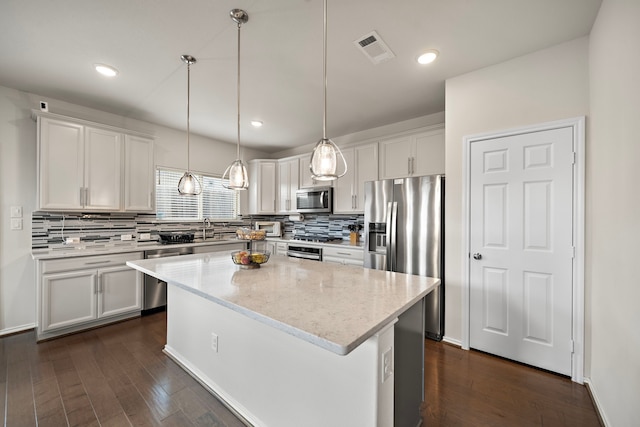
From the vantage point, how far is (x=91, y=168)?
10.3 feet

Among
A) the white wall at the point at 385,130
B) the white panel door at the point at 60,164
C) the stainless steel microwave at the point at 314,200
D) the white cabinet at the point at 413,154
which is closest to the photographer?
the white panel door at the point at 60,164

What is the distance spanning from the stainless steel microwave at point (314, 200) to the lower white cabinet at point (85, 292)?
2.40 metres

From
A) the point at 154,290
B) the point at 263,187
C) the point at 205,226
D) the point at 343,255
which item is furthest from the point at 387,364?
the point at 263,187

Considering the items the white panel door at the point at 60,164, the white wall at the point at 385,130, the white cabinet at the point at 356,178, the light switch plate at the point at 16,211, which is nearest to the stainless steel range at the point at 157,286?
the white panel door at the point at 60,164

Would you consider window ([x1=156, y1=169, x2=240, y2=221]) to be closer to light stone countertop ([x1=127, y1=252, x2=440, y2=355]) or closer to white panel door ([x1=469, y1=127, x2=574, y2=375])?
light stone countertop ([x1=127, y1=252, x2=440, y2=355])

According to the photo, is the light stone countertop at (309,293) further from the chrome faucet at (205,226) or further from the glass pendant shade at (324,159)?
the chrome faucet at (205,226)

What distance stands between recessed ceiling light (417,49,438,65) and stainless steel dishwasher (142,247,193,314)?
144 inches

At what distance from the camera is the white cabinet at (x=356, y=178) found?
381cm

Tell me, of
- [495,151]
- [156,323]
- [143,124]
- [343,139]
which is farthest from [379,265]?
[143,124]

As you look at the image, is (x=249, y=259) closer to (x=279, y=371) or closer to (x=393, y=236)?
(x=279, y=371)

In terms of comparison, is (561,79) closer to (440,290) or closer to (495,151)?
(495,151)

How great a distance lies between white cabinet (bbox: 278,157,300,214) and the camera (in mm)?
4746

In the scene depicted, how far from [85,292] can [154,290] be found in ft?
2.30

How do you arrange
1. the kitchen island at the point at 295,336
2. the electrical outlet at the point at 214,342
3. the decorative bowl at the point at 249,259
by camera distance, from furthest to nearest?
the decorative bowl at the point at 249,259 → the electrical outlet at the point at 214,342 → the kitchen island at the point at 295,336
